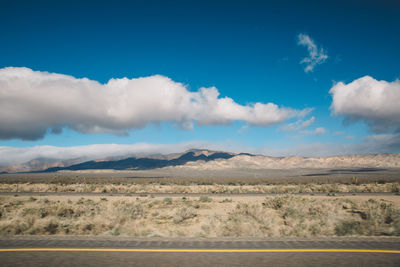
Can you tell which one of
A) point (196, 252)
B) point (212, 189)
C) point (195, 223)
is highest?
point (196, 252)

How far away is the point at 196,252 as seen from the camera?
5840 millimetres

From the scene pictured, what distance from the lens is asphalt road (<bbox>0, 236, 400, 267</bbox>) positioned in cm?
519

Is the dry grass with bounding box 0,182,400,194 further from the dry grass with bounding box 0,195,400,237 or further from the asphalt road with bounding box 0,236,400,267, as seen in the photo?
the asphalt road with bounding box 0,236,400,267

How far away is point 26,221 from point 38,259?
24.1 ft

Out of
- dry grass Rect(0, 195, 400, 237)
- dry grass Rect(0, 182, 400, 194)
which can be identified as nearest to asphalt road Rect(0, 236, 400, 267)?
dry grass Rect(0, 195, 400, 237)

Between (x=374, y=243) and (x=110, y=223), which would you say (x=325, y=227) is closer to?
(x=374, y=243)

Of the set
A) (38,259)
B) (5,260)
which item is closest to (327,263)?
(38,259)

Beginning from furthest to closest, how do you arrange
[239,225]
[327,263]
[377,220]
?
Result: 1. [377,220]
2. [239,225]
3. [327,263]

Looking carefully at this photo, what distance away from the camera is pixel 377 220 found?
456 inches

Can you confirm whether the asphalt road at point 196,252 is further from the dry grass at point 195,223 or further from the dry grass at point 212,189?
the dry grass at point 212,189

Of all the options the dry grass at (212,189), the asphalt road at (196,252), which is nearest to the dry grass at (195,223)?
the asphalt road at (196,252)

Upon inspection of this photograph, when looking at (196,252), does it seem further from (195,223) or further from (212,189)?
(212,189)

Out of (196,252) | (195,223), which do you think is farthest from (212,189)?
(196,252)

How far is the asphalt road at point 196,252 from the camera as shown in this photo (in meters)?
5.19
